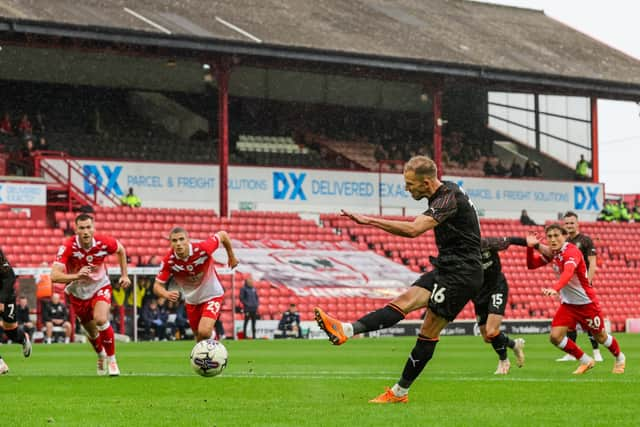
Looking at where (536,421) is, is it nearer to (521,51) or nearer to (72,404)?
(72,404)

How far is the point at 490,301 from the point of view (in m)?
16.8

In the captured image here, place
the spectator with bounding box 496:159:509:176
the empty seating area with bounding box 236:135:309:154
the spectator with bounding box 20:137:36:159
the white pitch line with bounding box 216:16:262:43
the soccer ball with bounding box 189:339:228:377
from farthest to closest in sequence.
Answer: the spectator with bounding box 496:159:509:176
the empty seating area with bounding box 236:135:309:154
the white pitch line with bounding box 216:16:262:43
the spectator with bounding box 20:137:36:159
the soccer ball with bounding box 189:339:228:377

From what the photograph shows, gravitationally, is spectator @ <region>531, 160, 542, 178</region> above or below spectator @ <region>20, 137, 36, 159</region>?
below

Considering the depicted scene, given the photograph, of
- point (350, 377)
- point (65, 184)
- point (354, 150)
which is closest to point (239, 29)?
point (65, 184)

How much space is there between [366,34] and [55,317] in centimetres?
1839

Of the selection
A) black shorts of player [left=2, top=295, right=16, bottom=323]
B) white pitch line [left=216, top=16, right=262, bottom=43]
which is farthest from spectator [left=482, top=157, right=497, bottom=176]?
black shorts of player [left=2, top=295, right=16, bottom=323]

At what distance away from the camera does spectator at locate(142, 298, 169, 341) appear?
32.1 m

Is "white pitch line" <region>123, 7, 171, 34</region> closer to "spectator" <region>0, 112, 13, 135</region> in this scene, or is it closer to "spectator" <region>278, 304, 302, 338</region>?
"spectator" <region>0, 112, 13, 135</region>

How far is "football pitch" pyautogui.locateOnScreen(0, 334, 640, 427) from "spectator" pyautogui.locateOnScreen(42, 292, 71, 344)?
972 centimetres

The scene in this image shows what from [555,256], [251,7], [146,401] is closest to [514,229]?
[251,7]

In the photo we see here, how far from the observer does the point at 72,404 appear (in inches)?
450

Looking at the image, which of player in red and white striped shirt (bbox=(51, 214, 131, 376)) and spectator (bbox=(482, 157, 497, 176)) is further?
spectator (bbox=(482, 157, 497, 176))

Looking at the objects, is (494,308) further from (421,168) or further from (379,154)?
(379,154)

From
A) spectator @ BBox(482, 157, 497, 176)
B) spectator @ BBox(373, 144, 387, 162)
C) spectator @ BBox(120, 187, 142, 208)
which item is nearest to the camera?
spectator @ BBox(120, 187, 142, 208)
